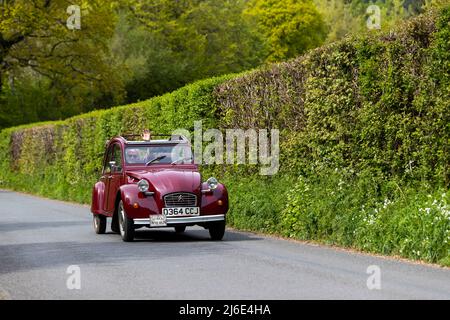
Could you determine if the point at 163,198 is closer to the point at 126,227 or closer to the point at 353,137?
the point at 126,227

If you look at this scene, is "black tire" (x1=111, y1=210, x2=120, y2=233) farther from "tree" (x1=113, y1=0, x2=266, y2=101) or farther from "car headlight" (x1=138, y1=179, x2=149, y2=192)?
"tree" (x1=113, y1=0, x2=266, y2=101)

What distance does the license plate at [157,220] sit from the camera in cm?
1530

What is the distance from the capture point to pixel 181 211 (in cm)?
1541

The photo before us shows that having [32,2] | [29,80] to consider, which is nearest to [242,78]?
[32,2]

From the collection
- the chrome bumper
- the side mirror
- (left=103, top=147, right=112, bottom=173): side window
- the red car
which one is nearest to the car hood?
the red car

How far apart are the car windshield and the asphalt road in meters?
1.50

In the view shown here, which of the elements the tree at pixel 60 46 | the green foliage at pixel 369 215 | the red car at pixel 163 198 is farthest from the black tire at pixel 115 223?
the tree at pixel 60 46

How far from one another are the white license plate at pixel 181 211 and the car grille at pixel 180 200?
8cm

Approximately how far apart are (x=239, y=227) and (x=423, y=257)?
7.10m

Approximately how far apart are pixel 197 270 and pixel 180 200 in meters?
4.48

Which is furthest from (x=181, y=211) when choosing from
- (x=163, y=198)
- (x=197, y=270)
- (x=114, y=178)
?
(x=197, y=270)

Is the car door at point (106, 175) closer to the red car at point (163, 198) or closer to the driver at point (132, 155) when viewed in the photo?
the red car at point (163, 198)

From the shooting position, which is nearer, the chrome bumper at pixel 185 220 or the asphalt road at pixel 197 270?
the asphalt road at pixel 197 270
